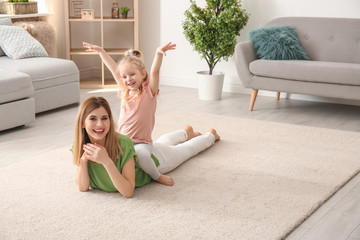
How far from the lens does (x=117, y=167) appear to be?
8.24ft

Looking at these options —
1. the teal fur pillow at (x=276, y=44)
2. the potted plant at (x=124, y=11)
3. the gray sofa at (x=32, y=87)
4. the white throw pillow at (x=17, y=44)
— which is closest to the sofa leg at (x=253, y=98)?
the teal fur pillow at (x=276, y=44)

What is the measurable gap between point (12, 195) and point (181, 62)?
11.0 ft

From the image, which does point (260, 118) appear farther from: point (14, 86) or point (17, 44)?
point (17, 44)

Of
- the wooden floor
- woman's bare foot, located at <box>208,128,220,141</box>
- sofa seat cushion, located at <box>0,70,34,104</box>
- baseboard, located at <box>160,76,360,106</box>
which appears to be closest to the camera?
the wooden floor

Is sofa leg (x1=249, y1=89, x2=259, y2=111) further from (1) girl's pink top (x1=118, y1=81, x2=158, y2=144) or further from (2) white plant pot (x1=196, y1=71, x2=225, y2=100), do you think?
(1) girl's pink top (x1=118, y1=81, x2=158, y2=144)

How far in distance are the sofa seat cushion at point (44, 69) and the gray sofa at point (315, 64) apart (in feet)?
4.73

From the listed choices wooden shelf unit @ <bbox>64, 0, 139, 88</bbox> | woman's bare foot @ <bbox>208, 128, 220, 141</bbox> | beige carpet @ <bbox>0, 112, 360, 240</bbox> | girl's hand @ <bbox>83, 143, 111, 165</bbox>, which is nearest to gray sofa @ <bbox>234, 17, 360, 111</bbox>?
beige carpet @ <bbox>0, 112, 360, 240</bbox>

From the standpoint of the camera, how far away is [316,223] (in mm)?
2334

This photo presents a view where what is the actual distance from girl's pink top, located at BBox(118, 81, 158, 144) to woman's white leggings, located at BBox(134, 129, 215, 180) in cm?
6

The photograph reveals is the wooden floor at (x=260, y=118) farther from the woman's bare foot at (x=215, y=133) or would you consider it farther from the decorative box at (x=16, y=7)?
the decorative box at (x=16, y=7)

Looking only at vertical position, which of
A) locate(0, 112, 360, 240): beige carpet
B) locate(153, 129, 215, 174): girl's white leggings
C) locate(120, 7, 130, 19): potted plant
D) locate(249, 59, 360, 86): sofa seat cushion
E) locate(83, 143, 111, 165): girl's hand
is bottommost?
locate(0, 112, 360, 240): beige carpet

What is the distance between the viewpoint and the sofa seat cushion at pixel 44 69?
421 cm

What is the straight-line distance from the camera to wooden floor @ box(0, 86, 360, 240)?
233 cm

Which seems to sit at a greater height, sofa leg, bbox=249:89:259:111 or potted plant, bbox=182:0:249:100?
potted plant, bbox=182:0:249:100
